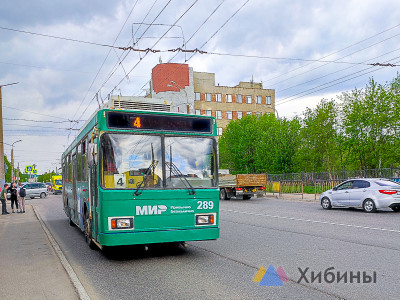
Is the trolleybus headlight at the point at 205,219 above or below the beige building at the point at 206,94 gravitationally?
below

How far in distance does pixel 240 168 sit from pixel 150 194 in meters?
55.7

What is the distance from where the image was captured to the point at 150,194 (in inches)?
326

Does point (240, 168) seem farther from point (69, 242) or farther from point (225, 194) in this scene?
point (69, 242)

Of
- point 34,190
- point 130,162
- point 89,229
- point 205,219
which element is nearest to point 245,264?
point 205,219

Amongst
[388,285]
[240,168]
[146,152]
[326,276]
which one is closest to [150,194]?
[146,152]

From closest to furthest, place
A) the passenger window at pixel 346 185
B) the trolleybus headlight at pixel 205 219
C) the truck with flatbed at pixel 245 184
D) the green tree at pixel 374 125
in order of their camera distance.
Answer: the trolleybus headlight at pixel 205 219 → the passenger window at pixel 346 185 → the truck with flatbed at pixel 245 184 → the green tree at pixel 374 125

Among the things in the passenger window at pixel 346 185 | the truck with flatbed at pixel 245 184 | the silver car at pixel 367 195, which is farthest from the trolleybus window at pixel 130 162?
the truck with flatbed at pixel 245 184

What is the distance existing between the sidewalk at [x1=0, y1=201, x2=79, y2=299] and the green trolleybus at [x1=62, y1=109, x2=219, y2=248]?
105cm

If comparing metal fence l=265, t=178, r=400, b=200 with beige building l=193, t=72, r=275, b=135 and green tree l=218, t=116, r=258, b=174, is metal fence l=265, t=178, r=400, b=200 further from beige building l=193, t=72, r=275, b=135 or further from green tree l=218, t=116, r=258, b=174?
beige building l=193, t=72, r=275, b=135

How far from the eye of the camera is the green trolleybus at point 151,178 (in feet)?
26.6

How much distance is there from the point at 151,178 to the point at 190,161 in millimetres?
850

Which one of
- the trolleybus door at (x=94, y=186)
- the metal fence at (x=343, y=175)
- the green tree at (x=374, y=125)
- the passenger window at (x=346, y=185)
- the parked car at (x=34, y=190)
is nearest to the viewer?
the trolleybus door at (x=94, y=186)

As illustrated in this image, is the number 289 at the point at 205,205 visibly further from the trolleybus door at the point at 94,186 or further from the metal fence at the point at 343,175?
the metal fence at the point at 343,175

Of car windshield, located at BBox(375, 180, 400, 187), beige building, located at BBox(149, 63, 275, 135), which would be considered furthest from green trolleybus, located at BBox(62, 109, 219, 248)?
beige building, located at BBox(149, 63, 275, 135)
